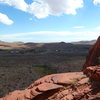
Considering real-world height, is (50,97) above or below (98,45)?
below

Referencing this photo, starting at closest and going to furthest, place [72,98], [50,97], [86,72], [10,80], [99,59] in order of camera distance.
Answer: [72,98], [50,97], [86,72], [99,59], [10,80]

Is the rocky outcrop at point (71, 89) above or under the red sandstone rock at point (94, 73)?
under

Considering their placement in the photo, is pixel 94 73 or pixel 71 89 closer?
pixel 94 73

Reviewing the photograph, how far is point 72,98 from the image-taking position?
44.7 ft

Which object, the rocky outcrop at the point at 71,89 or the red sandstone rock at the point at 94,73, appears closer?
the rocky outcrop at the point at 71,89

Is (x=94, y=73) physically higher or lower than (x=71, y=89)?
higher

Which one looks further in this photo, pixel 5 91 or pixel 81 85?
pixel 5 91

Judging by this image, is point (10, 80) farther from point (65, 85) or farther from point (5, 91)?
point (65, 85)

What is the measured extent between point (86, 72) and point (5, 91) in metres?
23.7

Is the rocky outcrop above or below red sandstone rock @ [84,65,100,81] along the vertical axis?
below

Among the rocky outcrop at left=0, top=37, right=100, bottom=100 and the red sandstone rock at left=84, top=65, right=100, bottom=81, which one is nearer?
the rocky outcrop at left=0, top=37, right=100, bottom=100

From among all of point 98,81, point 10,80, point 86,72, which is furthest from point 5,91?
point 98,81

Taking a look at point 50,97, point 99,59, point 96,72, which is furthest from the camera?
point 99,59

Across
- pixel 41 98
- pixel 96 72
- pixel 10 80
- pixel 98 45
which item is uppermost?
pixel 98 45
